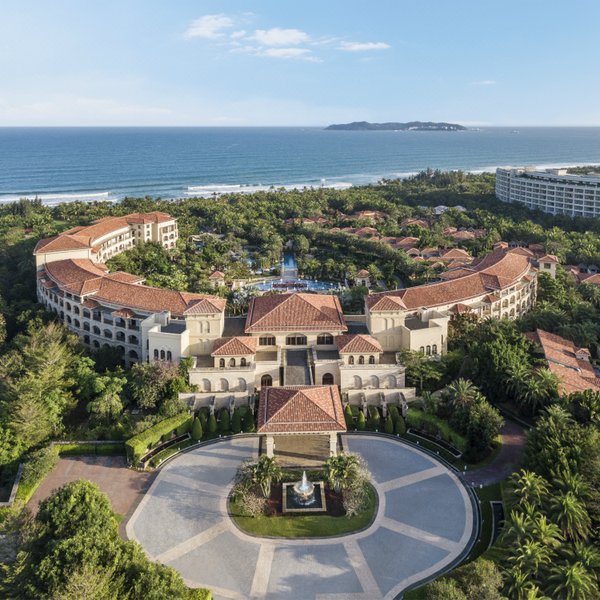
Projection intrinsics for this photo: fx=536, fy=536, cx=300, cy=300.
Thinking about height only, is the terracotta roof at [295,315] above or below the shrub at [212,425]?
above

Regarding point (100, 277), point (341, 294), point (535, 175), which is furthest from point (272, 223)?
point (535, 175)

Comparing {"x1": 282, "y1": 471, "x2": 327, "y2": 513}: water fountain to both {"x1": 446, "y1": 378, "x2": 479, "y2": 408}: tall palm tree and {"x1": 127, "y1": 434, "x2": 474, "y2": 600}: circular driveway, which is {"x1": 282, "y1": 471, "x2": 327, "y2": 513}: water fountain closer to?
{"x1": 127, "y1": 434, "x2": 474, "y2": 600}: circular driveway

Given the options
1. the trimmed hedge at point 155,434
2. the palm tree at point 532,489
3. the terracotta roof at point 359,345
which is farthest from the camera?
the terracotta roof at point 359,345

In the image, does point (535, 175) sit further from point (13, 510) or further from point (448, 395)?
point (13, 510)

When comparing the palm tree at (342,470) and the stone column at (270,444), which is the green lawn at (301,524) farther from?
the stone column at (270,444)

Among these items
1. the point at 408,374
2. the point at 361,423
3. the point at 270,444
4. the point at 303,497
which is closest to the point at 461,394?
the point at 408,374

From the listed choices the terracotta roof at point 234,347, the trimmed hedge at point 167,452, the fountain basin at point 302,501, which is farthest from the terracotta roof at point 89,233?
the fountain basin at point 302,501
